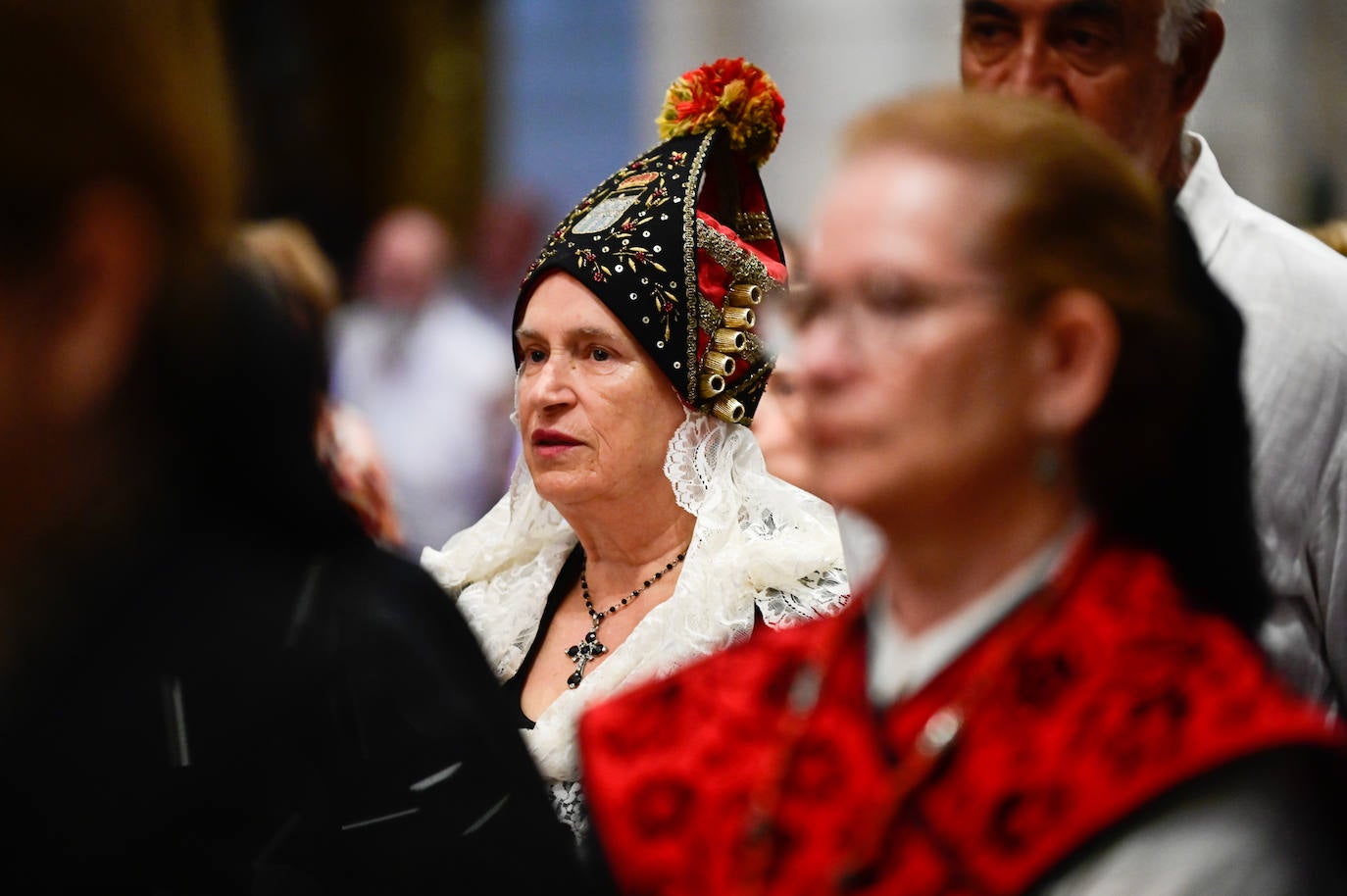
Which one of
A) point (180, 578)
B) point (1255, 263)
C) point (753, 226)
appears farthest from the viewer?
point (753, 226)

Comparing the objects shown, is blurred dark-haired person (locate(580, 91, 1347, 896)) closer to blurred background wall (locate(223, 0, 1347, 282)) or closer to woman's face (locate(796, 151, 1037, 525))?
woman's face (locate(796, 151, 1037, 525))

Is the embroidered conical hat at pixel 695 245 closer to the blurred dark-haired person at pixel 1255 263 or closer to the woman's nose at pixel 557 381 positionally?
the woman's nose at pixel 557 381

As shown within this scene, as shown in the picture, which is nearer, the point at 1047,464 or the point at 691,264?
the point at 1047,464

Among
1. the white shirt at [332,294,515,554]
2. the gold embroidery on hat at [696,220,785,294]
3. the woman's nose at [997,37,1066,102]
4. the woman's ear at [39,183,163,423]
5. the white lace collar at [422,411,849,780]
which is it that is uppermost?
the woman's ear at [39,183,163,423]

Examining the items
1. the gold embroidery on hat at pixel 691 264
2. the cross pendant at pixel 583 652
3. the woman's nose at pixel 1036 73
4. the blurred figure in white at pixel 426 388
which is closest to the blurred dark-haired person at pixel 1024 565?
the woman's nose at pixel 1036 73

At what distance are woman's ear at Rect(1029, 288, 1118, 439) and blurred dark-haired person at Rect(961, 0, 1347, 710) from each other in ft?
3.15

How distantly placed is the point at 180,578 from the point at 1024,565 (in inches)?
29.2

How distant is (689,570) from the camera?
11.3 ft

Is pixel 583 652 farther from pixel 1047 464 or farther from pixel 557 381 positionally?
pixel 1047 464

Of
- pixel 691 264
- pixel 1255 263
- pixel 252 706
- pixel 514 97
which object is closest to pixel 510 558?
pixel 691 264

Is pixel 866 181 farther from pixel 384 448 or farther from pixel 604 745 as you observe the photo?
pixel 384 448

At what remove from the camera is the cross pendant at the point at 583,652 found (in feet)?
11.4

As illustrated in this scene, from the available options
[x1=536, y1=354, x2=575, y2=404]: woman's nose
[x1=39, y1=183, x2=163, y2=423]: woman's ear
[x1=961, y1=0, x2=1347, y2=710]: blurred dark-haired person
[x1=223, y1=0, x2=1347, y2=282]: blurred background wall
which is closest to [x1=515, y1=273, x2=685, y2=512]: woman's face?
[x1=536, y1=354, x2=575, y2=404]: woman's nose

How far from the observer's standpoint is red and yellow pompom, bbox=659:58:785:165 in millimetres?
3682
